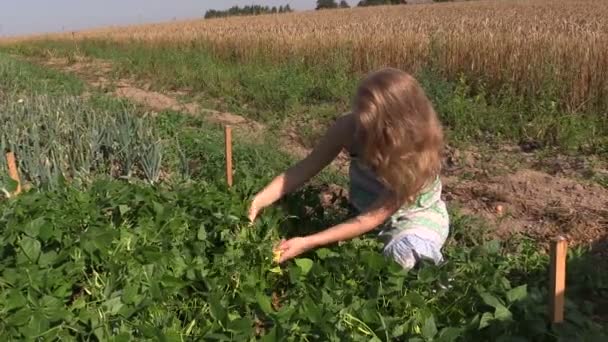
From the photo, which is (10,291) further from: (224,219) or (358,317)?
(358,317)

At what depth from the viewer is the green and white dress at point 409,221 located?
284 centimetres

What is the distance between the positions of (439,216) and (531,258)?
0.60 metres

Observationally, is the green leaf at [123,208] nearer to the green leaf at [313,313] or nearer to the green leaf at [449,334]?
the green leaf at [313,313]

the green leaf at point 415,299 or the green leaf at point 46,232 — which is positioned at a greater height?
the green leaf at point 46,232

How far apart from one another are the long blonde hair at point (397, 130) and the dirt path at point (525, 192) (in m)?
0.81

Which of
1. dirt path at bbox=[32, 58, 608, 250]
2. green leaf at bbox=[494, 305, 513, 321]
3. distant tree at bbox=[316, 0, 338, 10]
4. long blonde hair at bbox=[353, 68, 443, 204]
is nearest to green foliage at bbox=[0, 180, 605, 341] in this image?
green leaf at bbox=[494, 305, 513, 321]

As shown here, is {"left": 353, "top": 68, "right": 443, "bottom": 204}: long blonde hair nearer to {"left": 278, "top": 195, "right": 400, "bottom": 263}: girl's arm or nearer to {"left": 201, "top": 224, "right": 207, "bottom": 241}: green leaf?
{"left": 278, "top": 195, "right": 400, "bottom": 263}: girl's arm

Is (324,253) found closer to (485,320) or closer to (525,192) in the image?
(485,320)

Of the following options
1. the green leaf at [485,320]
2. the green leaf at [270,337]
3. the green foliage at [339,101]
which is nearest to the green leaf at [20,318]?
the green leaf at [270,337]

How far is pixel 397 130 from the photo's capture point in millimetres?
2623

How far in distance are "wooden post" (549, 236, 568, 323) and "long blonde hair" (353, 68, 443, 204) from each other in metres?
0.87

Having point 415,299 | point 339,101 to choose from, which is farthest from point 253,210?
point 339,101

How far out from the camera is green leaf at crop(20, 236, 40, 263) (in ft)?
7.91

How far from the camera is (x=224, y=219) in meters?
2.83
